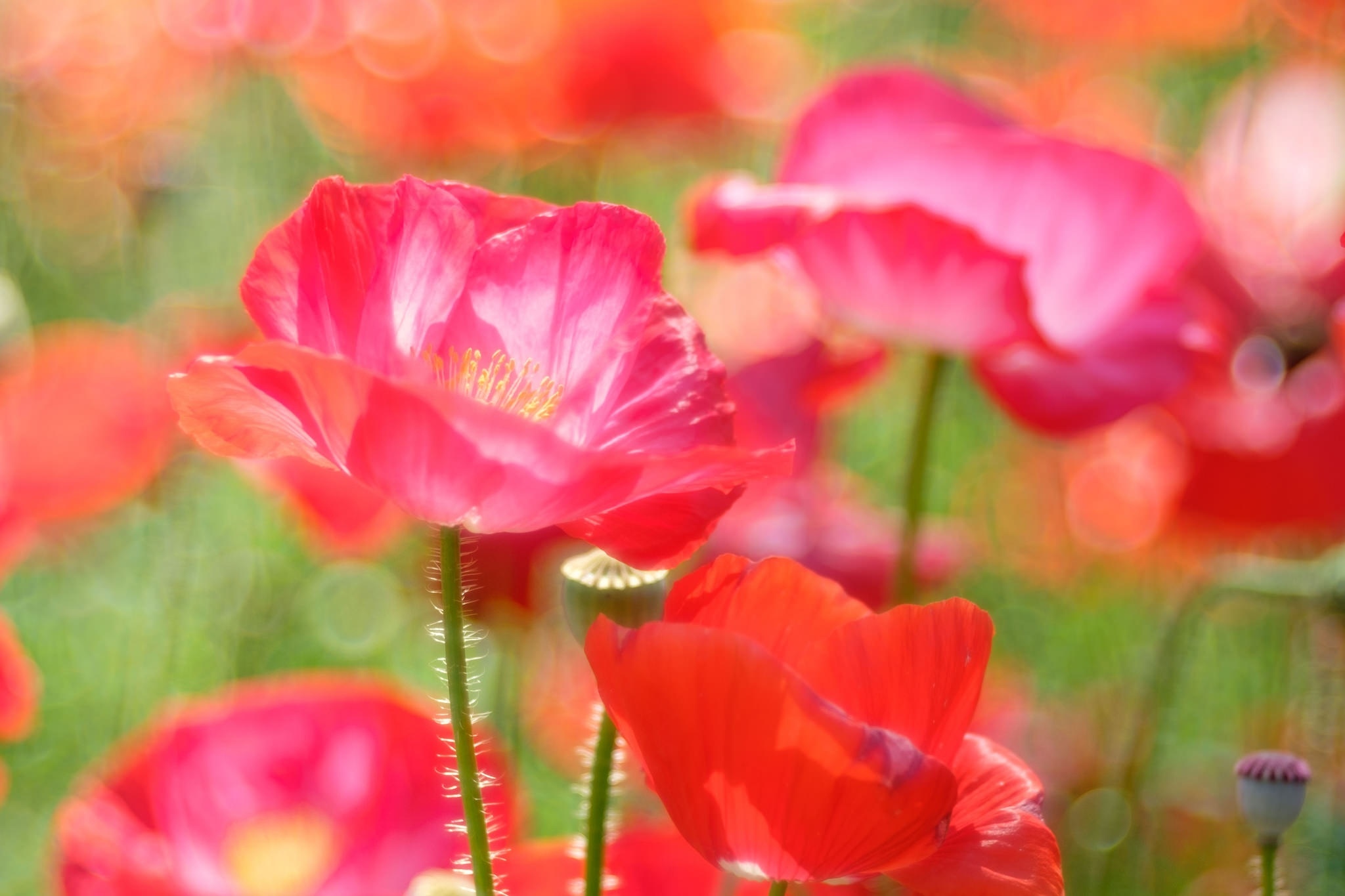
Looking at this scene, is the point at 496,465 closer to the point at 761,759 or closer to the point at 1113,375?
the point at 761,759

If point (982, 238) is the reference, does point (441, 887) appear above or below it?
below

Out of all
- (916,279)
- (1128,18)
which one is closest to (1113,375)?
(916,279)

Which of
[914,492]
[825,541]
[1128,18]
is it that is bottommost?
[825,541]

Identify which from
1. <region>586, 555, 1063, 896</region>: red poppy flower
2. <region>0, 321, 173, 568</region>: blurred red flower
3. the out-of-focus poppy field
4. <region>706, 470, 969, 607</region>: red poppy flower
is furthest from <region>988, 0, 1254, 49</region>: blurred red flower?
<region>586, 555, 1063, 896</region>: red poppy flower

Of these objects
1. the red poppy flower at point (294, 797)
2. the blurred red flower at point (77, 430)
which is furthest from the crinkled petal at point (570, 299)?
the blurred red flower at point (77, 430)

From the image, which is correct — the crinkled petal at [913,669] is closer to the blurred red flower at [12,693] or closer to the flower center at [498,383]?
the flower center at [498,383]

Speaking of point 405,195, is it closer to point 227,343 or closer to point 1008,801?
point 1008,801

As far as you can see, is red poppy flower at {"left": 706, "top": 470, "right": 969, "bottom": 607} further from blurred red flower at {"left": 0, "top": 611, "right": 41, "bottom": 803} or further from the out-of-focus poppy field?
blurred red flower at {"left": 0, "top": 611, "right": 41, "bottom": 803}
